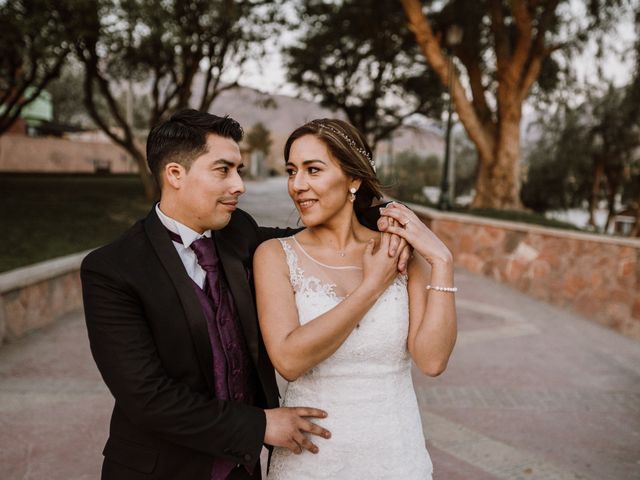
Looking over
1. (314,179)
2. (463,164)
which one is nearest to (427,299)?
(314,179)

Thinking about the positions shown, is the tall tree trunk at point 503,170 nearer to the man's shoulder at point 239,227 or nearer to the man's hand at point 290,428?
the man's shoulder at point 239,227

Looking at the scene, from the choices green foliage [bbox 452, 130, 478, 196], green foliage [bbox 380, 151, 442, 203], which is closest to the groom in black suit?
green foliage [bbox 380, 151, 442, 203]

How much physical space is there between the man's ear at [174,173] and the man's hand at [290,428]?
2.82 ft

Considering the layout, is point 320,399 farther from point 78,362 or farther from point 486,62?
point 486,62

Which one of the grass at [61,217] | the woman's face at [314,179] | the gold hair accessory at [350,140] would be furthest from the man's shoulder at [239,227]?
the grass at [61,217]

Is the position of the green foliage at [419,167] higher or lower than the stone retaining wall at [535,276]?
higher

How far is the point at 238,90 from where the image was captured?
73.3ft

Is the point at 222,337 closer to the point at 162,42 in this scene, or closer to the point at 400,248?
the point at 400,248

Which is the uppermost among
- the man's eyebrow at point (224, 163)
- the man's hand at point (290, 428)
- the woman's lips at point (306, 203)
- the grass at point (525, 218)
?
the man's eyebrow at point (224, 163)

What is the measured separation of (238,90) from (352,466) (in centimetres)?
2136

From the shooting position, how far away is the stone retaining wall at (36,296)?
6.22m

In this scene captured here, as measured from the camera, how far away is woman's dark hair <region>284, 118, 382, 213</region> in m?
2.27

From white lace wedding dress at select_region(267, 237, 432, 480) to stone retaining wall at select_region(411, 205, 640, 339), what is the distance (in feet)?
20.8

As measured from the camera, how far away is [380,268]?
6.98 feet
